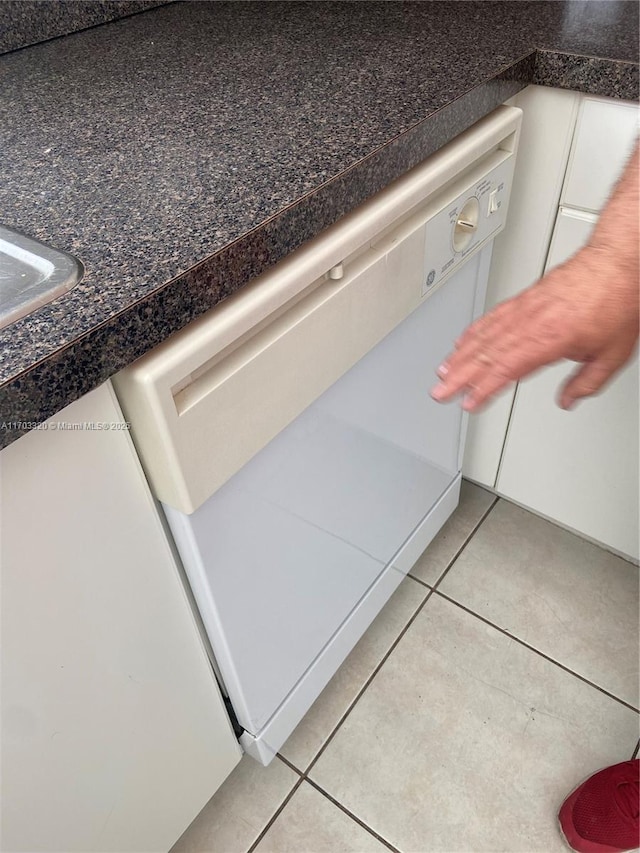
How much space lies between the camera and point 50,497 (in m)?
0.47

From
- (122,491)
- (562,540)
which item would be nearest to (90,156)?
(122,491)

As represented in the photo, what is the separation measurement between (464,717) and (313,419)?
2.18ft

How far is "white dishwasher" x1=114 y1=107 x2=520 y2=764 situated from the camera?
0.52 m

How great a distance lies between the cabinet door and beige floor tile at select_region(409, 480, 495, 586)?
0.38ft

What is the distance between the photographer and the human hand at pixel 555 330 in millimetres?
492

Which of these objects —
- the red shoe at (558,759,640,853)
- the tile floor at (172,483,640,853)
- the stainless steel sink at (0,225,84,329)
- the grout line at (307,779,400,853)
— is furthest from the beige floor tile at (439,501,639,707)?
the stainless steel sink at (0,225,84,329)

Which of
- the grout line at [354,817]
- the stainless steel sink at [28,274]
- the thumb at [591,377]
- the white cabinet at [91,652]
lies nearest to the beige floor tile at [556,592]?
the grout line at [354,817]

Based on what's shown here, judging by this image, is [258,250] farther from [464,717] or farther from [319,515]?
[464,717]

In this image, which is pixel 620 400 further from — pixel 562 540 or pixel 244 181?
pixel 244 181

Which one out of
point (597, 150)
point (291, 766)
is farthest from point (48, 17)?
point (291, 766)

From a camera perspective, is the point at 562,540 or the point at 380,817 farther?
the point at 562,540

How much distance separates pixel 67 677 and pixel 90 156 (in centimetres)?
46

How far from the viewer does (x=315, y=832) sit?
0.97m

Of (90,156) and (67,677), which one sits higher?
(90,156)
